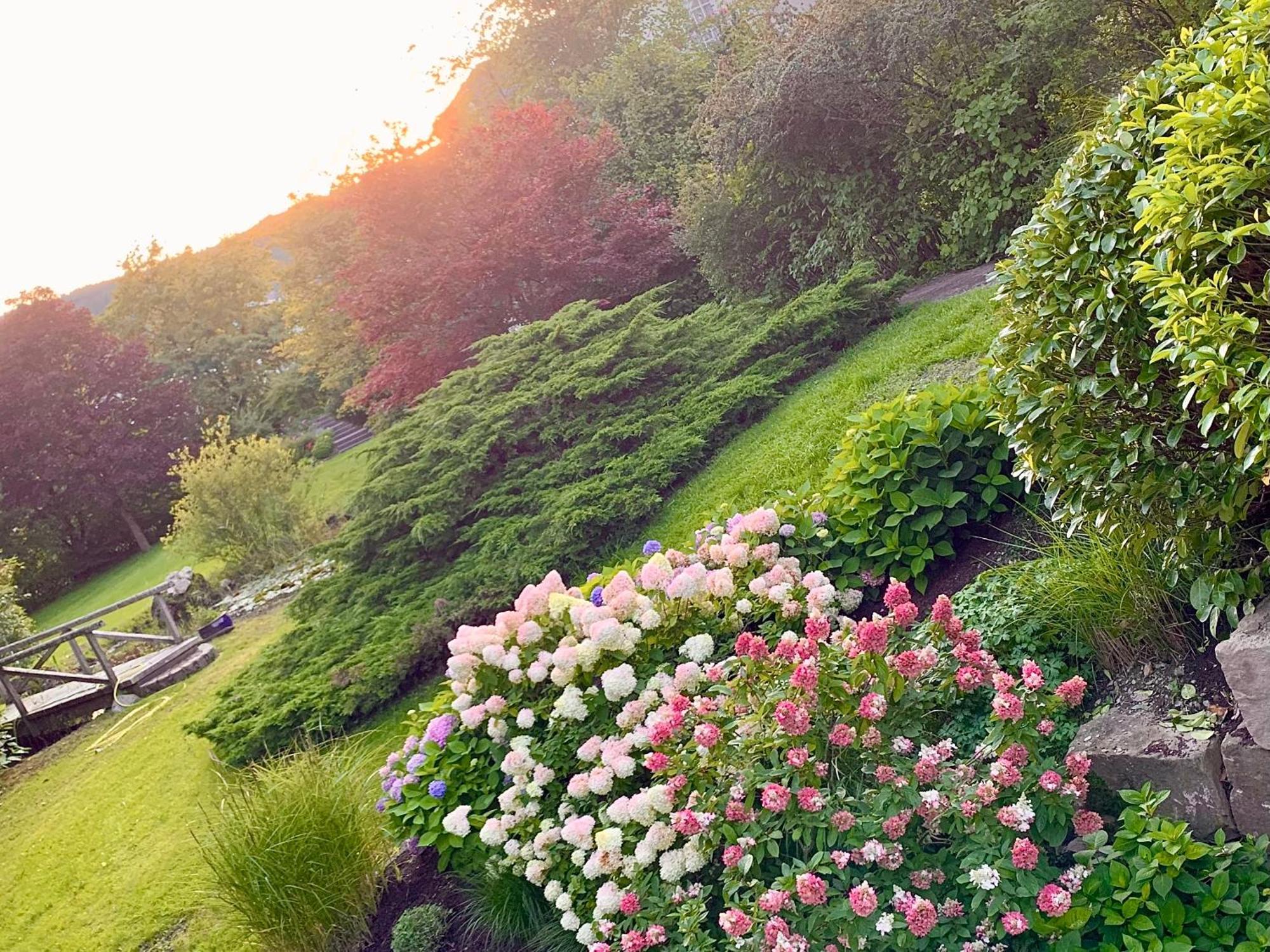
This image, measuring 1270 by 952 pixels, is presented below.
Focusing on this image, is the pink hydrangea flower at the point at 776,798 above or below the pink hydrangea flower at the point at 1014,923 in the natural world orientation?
above

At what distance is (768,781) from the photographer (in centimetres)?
224

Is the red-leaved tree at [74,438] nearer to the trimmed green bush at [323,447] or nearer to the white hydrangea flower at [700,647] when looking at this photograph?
the trimmed green bush at [323,447]

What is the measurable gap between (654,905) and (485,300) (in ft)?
31.6

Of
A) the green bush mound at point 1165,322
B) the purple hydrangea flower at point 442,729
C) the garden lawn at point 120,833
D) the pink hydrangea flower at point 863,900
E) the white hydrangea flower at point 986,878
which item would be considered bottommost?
the garden lawn at point 120,833

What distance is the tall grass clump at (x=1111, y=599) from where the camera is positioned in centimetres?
236

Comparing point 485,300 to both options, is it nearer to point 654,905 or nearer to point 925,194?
point 925,194

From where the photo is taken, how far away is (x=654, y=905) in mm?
2320

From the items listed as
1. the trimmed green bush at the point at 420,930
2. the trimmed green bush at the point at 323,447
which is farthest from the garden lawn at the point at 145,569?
the trimmed green bush at the point at 420,930

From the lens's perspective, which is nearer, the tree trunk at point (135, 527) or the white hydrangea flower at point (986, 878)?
the white hydrangea flower at point (986, 878)

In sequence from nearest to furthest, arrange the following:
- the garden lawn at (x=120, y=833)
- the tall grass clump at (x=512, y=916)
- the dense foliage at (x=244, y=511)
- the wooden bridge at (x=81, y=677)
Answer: the tall grass clump at (x=512, y=916), the garden lawn at (x=120, y=833), the wooden bridge at (x=81, y=677), the dense foliage at (x=244, y=511)

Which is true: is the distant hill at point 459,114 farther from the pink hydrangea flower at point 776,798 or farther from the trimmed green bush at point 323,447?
the pink hydrangea flower at point 776,798

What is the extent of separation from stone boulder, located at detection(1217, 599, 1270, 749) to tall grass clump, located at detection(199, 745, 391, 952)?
280 centimetres

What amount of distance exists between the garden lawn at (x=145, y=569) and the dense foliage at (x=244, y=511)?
190 centimetres

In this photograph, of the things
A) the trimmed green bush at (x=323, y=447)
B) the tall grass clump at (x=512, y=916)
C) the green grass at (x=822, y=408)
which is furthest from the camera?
the trimmed green bush at (x=323, y=447)
